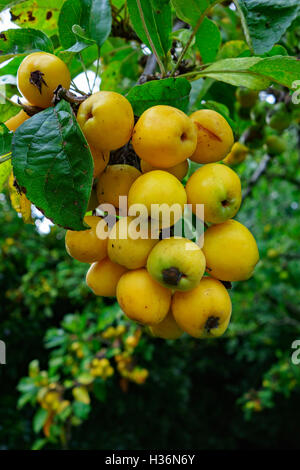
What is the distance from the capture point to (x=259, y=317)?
183 inches

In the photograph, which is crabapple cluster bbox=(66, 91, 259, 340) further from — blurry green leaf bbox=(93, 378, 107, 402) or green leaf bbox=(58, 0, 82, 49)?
blurry green leaf bbox=(93, 378, 107, 402)

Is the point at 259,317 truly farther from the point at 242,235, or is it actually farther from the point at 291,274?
the point at 242,235

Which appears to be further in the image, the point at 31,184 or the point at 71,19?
the point at 71,19

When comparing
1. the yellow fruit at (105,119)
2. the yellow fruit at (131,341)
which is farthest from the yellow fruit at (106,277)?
the yellow fruit at (131,341)

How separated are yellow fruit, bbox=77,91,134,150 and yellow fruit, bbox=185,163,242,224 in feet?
0.46

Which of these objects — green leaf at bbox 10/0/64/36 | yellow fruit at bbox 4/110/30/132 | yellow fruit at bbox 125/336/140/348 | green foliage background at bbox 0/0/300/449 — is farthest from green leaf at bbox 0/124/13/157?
yellow fruit at bbox 125/336/140/348

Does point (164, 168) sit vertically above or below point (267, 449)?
above

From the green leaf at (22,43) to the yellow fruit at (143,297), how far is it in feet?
1.39

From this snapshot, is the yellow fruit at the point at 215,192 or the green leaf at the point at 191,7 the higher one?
the green leaf at the point at 191,7

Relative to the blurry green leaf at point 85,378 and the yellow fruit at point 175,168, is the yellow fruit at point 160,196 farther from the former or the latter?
the blurry green leaf at point 85,378

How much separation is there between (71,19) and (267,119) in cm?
111

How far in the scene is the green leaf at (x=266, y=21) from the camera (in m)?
0.68

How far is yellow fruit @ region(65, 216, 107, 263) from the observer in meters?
0.63
